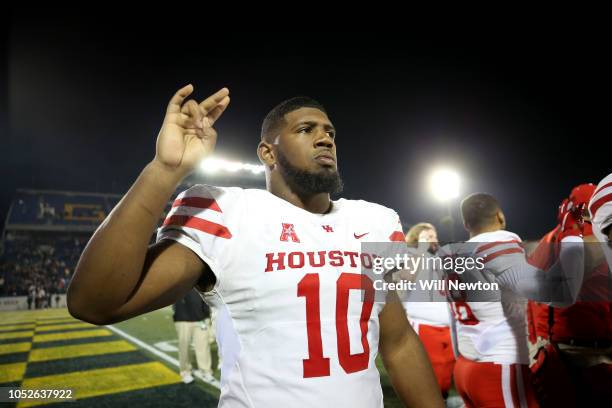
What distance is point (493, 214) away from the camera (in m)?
3.29

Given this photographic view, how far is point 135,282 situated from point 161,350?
27.9 feet

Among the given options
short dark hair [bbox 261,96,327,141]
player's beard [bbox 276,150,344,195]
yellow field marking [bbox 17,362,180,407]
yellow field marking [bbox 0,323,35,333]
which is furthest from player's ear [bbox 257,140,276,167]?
yellow field marking [bbox 0,323,35,333]

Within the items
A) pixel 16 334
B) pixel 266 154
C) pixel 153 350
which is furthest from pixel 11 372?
pixel 266 154

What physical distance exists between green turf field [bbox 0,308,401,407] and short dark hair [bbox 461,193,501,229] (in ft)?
9.44

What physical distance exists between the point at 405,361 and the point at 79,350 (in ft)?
30.6

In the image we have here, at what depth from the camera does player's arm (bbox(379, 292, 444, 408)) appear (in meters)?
1.69

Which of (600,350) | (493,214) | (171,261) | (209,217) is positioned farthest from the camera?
(493,214)

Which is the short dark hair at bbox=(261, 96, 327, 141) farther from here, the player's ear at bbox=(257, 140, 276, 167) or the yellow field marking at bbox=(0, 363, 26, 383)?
the yellow field marking at bbox=(0, 363, 26, 383)

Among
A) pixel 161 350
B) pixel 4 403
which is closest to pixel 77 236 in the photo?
pixel 161 350

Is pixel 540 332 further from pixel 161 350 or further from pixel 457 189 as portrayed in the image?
pixel 457 189

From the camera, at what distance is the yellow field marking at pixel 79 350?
27.4ft

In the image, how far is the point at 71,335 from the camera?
10961mm

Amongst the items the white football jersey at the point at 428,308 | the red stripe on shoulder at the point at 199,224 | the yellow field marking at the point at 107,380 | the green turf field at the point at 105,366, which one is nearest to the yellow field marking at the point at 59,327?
the green turf field at the point at 105,366

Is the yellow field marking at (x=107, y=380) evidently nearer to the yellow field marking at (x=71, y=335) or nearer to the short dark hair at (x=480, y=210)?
the yellow field marking at (x=71, y=335)
